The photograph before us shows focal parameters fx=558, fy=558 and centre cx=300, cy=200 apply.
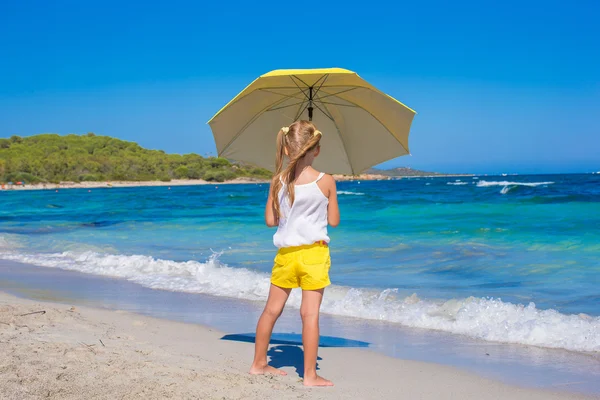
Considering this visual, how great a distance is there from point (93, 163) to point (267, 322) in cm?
10828

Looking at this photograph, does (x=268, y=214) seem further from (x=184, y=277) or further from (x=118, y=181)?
(x=118, y=181)

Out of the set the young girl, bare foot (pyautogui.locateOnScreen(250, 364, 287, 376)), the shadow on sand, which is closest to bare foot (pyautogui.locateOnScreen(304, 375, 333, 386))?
the young girl

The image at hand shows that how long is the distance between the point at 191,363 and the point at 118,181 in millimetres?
100493

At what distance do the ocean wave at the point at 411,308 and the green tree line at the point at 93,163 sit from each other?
70.5 metres

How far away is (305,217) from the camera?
3682 mm

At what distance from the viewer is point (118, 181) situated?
99.4m

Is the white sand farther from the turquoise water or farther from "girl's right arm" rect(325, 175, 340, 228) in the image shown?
the turquoise water

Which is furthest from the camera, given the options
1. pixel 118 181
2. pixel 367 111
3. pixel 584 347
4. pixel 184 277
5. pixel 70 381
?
pixel 118 181

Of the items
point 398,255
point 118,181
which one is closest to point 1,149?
point 118,181

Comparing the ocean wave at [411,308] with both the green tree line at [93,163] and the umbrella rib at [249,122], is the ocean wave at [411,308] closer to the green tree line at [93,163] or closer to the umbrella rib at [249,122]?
the umbrella rib at [249,122]

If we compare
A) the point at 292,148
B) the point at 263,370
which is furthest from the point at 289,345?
the point at 292,148

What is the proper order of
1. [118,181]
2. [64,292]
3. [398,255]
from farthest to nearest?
[118,181], [398,255], [64,292]

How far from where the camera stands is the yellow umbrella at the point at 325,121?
5016 mm

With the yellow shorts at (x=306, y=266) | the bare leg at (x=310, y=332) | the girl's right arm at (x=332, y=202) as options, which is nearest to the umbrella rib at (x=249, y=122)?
the girl's right arm at (x=332, y=202)
